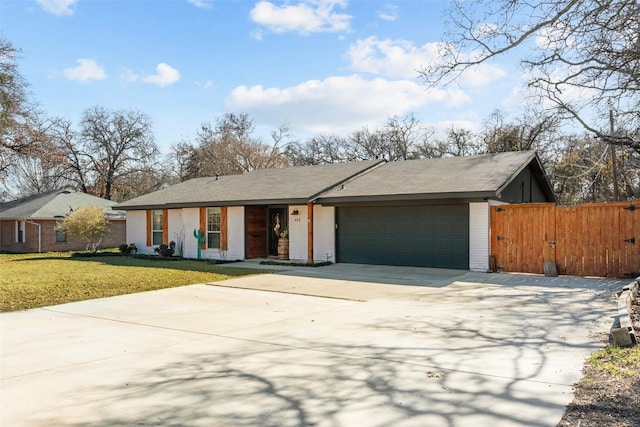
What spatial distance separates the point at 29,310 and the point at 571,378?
864cm

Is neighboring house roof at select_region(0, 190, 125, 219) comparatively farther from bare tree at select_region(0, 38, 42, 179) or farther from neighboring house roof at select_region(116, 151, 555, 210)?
neighboring house roof at select_region(116, 151, 555, 210)

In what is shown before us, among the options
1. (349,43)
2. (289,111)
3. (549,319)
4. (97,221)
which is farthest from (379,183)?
(289,111)

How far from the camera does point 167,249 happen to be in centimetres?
1998

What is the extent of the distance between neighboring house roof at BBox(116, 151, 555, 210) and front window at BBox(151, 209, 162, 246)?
627 millimetres

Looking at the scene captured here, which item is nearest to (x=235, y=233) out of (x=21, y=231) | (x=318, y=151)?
(x=21, y=231)

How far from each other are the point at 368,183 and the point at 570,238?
21.9 ft

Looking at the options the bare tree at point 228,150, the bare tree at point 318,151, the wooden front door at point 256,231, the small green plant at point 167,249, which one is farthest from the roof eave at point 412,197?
the bare tree at point 318,151

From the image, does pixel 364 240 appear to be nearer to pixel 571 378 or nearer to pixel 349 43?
pixel 349 43

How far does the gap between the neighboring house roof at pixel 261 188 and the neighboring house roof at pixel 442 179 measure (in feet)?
2.96

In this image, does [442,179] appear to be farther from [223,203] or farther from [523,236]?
[223,203]

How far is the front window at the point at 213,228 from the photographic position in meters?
19.2

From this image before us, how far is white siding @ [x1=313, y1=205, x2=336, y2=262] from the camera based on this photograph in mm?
16561

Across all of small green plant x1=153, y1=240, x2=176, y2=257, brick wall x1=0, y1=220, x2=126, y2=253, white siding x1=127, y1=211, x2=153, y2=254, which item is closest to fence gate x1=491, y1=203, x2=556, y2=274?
small green plant x1=153, y1=240, x2=176, y2=257

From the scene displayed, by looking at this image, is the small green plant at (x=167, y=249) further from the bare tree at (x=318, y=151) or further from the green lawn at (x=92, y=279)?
the bare tree at (x=318, y=151)
